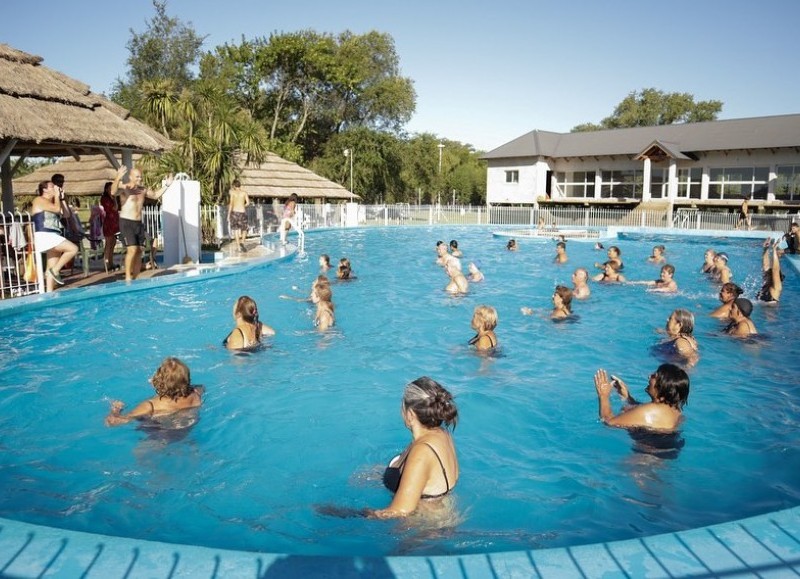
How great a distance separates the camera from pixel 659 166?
37094 mm

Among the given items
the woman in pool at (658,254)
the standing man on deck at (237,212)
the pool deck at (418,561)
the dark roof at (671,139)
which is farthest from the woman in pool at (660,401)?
the dark roof at (671,139)

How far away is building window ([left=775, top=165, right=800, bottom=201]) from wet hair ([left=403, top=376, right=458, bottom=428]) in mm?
35852

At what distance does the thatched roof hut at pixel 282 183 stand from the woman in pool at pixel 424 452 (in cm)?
2727

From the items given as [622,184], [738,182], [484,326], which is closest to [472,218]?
[622,184]

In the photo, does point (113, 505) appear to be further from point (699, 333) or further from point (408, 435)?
point (699, 333)

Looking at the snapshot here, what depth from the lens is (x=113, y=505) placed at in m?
4.45

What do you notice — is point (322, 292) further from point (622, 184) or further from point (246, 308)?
point (622, 184)

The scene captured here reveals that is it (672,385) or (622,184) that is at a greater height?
(622,184)

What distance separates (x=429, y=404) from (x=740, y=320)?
7.44m

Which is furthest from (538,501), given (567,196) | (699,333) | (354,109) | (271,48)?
(354,109)

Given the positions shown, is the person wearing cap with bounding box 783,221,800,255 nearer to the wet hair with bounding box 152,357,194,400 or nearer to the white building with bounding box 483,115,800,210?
the white building with bounding box 483,115,800,210

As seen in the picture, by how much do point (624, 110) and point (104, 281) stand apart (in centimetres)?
6847

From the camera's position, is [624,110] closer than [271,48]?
No

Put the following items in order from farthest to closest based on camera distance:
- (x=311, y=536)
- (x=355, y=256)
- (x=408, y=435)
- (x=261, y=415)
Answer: (x=355, y=256)
(x=261, y=415)
(x=408, y=435)
(x=311, y=536)
